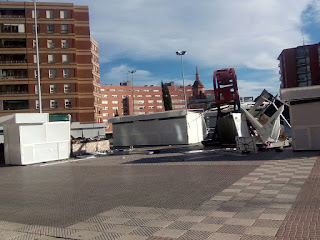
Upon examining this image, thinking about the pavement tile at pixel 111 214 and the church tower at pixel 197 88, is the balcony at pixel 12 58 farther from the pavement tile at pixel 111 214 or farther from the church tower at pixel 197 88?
the church tower at pixel 197 88

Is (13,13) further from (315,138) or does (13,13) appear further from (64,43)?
(315,138)

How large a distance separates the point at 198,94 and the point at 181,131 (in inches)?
4514

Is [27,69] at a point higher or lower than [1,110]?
higher

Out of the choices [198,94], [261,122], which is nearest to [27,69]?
[261,122]

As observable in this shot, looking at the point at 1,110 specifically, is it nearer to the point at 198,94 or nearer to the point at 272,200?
the point at 272,200

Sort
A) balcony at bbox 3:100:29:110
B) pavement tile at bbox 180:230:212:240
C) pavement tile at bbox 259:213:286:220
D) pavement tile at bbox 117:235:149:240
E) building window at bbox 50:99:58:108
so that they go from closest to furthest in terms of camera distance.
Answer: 1. pavement tile at bbox 180:230:212:240
2. pavement tile at bbox 117:235:149:240
3. pavement tile at bbox 259:213:286:220
4. balcony at bbox 3:100:29:110
5. building window at bbox 50:99:58:108

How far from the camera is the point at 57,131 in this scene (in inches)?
782

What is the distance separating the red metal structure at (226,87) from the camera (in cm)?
2434

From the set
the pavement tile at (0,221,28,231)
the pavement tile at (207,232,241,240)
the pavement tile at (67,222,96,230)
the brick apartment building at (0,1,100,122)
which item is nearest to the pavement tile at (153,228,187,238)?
the pavement tile at (207,232,241,240)

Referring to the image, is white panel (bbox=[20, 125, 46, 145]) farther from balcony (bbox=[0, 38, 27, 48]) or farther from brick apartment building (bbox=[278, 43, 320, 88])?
brick apartment building (bbox=[278, 43, 320, 88])

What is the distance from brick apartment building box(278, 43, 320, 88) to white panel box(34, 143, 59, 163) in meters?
75.2

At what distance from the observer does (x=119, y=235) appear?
5.32 meters

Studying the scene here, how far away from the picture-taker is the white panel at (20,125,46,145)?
18078 millimetres

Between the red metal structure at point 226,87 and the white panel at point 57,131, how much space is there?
11.2 metres
